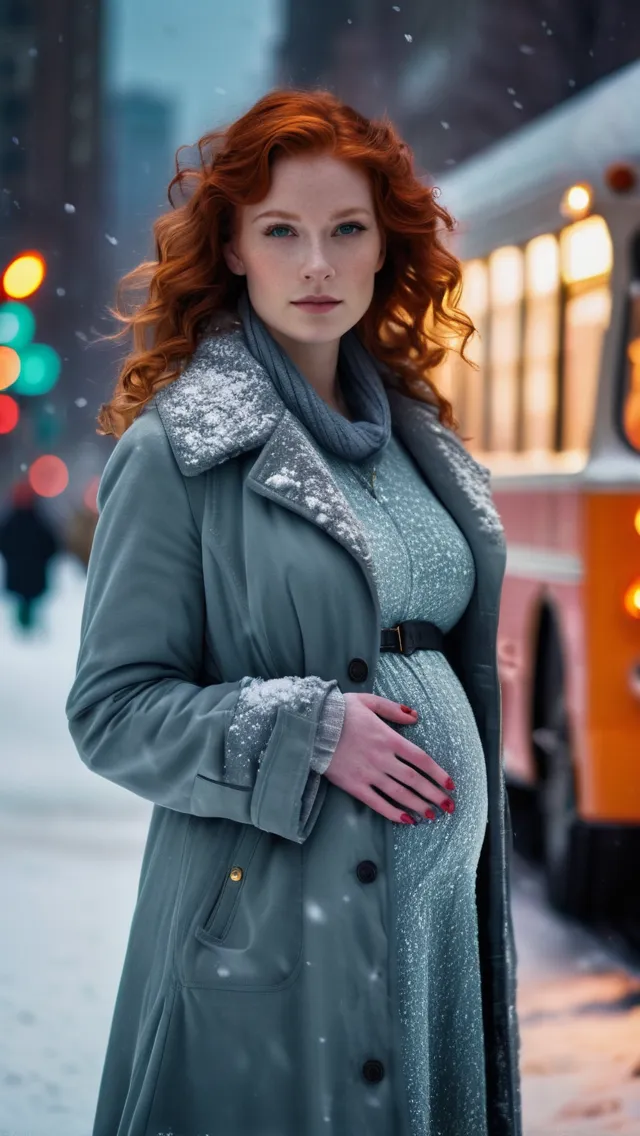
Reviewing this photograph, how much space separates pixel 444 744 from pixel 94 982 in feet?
10.4

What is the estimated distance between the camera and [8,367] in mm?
19141

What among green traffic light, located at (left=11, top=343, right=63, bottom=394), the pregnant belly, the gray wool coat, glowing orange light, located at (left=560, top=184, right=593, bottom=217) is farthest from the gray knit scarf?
green traffic light, located at (left=11, top=343, right=63, bottom=394)

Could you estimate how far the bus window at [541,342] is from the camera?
271 inches

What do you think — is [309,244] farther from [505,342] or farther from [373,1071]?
[505,342]

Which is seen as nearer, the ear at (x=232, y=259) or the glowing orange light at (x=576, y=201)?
the ear at (x=232, y=259)

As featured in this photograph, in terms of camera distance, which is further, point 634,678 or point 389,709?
point 634,678

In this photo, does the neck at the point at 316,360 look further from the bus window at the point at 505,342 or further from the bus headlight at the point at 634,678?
the bus window at the point at 505,342

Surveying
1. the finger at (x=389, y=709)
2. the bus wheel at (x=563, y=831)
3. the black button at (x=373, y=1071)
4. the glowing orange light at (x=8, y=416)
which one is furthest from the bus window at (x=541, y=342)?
the glowing orange light at (x=8, y=416)

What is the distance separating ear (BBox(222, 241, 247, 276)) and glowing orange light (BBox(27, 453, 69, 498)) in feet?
188

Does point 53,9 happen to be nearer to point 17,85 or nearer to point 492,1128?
point 17,85

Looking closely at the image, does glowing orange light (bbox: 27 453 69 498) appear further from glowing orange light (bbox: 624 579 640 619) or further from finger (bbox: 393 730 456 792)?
finger (bbox: 393 730 456 792)

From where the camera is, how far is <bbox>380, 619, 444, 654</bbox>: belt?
2.58 meters

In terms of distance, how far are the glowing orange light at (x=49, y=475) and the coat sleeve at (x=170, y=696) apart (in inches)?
2269

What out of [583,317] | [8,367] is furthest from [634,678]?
[8,367]
